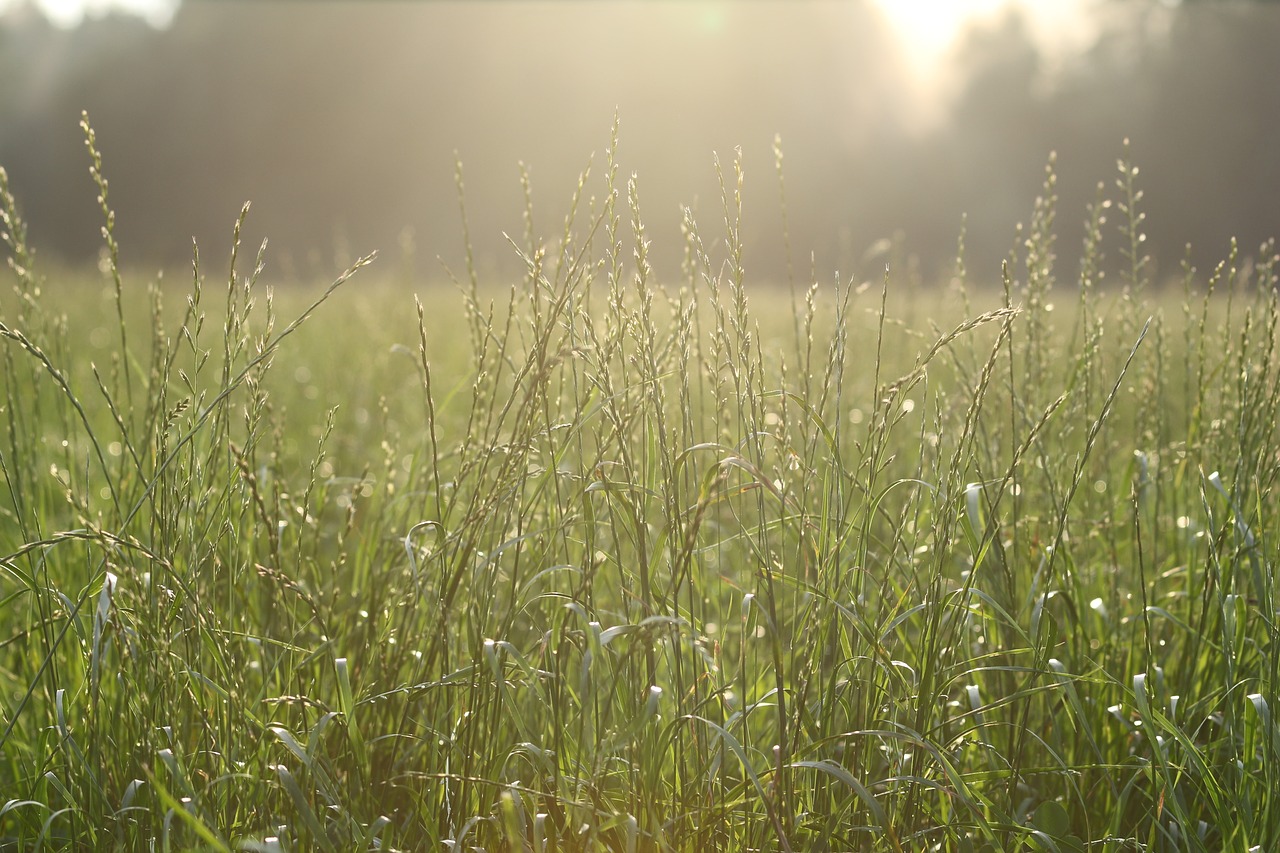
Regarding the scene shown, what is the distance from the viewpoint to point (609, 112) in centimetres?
2284

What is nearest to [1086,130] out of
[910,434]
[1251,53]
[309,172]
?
[1251,53]

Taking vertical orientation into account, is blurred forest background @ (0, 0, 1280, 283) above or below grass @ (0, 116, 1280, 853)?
above

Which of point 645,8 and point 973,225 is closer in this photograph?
point 973,225

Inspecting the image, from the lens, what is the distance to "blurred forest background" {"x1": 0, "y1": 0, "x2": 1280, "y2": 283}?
23125 millimetres

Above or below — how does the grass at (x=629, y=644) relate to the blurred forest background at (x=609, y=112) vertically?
below

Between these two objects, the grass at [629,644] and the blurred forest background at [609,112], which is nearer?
the grass at [629,644]

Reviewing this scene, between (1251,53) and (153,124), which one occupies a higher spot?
(1251,53)

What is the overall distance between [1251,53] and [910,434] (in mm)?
25204

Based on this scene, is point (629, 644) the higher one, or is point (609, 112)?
point (609, 112)

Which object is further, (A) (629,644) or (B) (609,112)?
(B) (609,112)

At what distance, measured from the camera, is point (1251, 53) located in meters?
23.2

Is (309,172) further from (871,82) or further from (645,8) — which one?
(871,82)

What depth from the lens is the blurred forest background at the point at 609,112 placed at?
2312 cm

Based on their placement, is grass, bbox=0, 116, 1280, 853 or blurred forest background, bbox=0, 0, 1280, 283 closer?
grass, bbox=0, 116, 1280, 853
